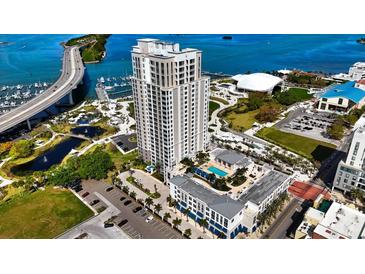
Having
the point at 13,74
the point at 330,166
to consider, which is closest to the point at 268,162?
the point at 330,166

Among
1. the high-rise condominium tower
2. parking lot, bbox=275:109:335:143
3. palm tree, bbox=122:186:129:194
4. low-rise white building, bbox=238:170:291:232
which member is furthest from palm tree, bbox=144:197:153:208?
parking lot, bbox=275:109:335:143

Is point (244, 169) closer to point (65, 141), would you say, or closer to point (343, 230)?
point (343, 230)

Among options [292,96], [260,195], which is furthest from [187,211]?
[292,96]

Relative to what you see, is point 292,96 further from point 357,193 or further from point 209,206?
point 209,206

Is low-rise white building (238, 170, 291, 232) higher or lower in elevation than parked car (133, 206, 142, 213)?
higher

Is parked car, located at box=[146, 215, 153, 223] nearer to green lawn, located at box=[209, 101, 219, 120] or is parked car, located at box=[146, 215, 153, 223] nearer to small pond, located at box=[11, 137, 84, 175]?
small pond, located at box=[11, 137, 84, 175]

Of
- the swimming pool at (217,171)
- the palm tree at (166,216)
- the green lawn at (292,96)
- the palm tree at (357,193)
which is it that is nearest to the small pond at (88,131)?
the swimming pool at (217,171)
